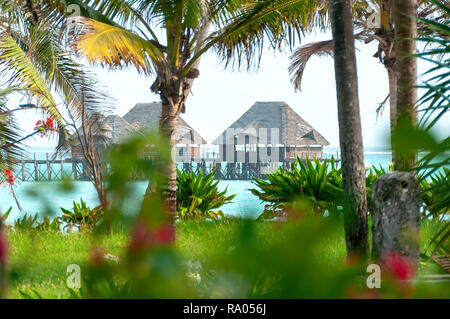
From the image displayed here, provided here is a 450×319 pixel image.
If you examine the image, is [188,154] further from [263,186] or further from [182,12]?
[182,12]

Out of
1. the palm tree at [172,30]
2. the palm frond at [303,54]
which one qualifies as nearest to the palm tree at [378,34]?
the palm frond at [303,54]

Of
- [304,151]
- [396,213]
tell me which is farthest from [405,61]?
[304,151]

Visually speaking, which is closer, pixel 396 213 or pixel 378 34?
pixel 396 213

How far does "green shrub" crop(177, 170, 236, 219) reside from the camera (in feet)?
21.8

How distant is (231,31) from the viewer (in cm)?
519

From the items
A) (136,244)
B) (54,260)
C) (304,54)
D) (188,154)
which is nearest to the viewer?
(136,244)

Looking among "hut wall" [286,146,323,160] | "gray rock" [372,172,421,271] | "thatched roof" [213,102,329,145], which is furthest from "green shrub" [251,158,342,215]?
"hut wall" [286,146,323,160]

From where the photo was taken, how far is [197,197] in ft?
21.8

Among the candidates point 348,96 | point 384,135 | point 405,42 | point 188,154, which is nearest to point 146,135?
point 384,135

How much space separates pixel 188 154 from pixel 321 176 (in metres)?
16.0

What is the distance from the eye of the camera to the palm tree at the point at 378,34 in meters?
7.52

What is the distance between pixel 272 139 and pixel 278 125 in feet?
2.69

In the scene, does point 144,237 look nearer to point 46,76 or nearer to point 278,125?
point 46,76

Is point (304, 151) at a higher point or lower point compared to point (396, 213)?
higher
